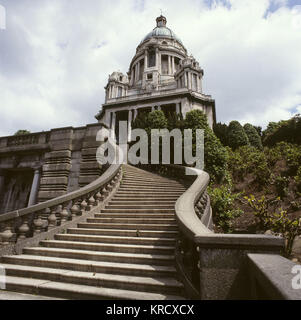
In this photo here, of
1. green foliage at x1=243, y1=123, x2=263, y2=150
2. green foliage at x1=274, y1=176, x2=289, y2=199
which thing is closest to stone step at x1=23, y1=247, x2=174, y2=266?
Result: green foliage at x1=274, y1=176, x2=289, y2=199

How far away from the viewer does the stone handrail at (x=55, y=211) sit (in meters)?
5.09

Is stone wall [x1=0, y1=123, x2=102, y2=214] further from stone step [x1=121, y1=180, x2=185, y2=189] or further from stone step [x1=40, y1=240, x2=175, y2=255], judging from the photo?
stone step [x1=40, y1=240, x2=175, y2=255]

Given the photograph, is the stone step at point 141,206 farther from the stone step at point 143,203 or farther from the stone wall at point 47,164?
the stone wall at point 47,164

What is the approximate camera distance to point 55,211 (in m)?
6.00

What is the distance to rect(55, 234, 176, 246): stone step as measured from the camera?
478cm

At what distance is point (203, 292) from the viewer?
2465mm

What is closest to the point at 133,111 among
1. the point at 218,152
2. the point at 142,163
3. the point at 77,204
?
the point at 142,163

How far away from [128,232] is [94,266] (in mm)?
1446

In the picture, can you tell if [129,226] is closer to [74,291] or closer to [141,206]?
[141,206]

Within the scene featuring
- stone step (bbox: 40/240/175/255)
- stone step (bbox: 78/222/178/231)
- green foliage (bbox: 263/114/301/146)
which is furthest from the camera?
green foliage (bbox: 263/114/301/146)

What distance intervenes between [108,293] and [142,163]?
12.3 metres

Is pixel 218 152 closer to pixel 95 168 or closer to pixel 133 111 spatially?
pixel 95 168

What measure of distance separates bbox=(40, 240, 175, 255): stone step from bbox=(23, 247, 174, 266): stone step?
0.48 feet
